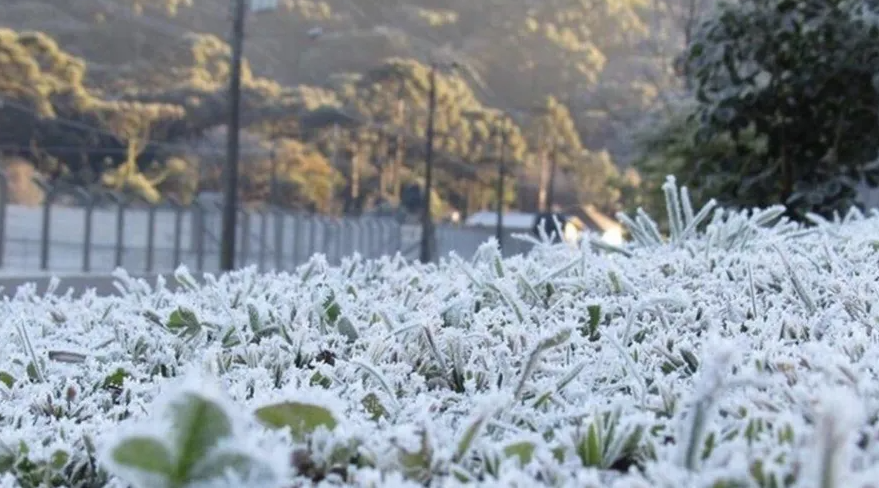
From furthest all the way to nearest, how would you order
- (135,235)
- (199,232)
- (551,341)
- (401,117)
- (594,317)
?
(401,117)
(199,232)
(135,235)
(594,317)
(551,341)

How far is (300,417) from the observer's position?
1.28 meters

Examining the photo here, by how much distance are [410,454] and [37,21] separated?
2571 inches

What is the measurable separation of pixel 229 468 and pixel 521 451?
340 mm

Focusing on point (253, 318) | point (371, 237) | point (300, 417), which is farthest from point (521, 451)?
point (371, 237)

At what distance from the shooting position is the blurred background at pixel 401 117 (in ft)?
25.2

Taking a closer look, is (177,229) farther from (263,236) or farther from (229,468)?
(229,468)

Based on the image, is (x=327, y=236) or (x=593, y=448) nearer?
(x=593, y=448)

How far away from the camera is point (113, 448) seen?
98 cm

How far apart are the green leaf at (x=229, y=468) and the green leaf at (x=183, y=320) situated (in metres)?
1.27

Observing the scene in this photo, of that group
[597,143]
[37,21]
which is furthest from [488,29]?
[37,21]

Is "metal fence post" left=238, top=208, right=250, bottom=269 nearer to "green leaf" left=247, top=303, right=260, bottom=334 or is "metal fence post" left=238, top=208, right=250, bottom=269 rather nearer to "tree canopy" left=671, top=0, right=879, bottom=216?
"tree canopy" left=671, top=0, right=879, bottom=216

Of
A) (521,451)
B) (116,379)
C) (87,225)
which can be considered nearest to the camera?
(521,451)

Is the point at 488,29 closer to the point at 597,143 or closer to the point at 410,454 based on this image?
the point at 597,143

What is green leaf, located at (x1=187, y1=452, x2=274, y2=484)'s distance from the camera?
38.7 inches
